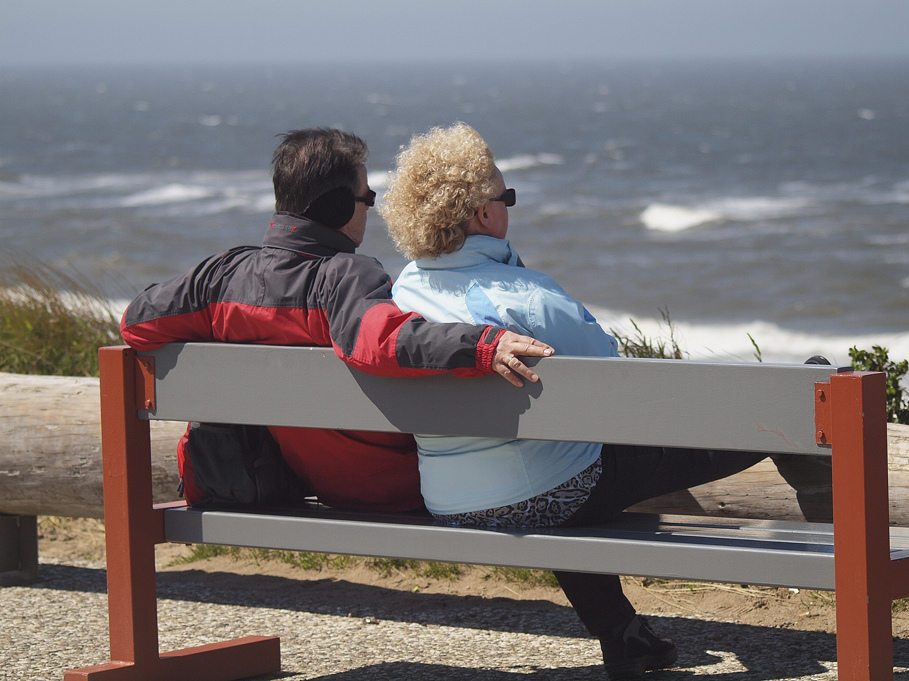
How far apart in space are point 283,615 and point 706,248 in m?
21.9

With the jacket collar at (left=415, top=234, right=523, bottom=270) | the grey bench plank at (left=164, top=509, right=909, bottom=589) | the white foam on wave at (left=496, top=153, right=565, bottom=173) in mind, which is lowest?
the grey bench plank at (left=164, top=509, right=909, bottom=589)

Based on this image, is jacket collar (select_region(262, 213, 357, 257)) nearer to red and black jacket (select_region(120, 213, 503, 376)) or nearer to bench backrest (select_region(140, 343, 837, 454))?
red and black jacket (select_region(120, 213, 503, 376))

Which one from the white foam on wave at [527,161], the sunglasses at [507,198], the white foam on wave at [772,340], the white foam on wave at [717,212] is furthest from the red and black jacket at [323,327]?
the white foam on wave at [527,161]

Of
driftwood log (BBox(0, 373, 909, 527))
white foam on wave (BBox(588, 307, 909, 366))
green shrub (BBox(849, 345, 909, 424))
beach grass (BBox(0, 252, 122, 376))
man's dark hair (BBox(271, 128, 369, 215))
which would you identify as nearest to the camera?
man's dark hair (BBox(271, 128, 369, 215))

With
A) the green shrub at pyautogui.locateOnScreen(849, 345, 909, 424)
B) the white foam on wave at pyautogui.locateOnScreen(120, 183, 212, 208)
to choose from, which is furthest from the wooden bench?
the white foam on wave at pyautogui.locateOnScreen(120, 183, 212, 208)

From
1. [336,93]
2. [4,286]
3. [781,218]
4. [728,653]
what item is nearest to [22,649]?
[728,653]

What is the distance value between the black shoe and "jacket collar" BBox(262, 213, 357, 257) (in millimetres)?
1294

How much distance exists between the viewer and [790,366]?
230cm

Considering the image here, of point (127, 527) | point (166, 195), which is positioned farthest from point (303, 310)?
point (166, 195)

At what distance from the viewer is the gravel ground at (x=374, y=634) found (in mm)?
3221

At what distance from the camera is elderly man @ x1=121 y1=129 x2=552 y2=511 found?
2498mm

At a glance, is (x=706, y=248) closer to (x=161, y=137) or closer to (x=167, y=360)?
(x=167, y=360)

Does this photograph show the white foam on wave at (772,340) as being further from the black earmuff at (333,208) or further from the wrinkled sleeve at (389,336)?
the wrinkled sleeve at (389,336)

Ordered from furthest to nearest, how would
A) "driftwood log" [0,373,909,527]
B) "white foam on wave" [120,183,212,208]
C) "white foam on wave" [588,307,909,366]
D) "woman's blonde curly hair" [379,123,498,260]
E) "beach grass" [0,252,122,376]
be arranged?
"white foam on wave" [120,183,212,208] < "white foam on wave" [588,307,909,366] < "beach grass" [0,252,122,376] < "driftwood log" [0,373,909,527] < "woman's blonde curly hair" [379,123,498,260]
